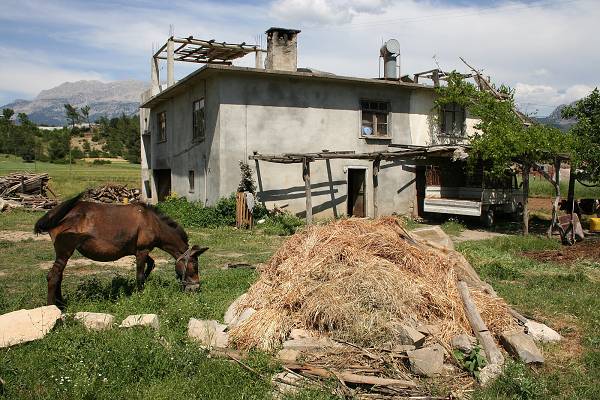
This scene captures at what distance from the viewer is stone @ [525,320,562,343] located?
674cm

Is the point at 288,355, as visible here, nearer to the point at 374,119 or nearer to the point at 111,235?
the point at 111,235

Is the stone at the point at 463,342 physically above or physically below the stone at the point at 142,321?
below

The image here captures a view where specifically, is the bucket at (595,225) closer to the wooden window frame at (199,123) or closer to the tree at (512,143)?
the tree at (512,143)

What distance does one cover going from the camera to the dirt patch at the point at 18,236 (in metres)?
15.0

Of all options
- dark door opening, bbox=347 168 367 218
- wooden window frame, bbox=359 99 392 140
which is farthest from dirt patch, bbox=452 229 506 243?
wooden window frame, bbox=359 99 392 140

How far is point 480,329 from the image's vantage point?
245 inches

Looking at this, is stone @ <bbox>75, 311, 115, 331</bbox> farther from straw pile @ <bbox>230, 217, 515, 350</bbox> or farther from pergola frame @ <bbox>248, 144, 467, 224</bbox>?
pergola frame @ <bbox>248, 144, 467, 224</bbox>

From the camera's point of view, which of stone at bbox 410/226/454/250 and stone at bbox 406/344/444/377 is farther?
stone at bbox 410/226/454/250

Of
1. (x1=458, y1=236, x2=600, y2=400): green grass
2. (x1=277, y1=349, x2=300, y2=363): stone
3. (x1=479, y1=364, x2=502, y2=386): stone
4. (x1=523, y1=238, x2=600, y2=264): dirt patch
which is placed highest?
(x1=277, y1=349, x2=300, y2=363): stone

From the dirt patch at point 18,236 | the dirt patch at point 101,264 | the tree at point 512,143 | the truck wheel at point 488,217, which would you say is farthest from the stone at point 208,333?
the truck wheel at point 488,217

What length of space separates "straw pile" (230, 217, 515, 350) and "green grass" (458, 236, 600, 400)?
872 millimetres

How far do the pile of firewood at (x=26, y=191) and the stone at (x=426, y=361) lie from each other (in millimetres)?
23071

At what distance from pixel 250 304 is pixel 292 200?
12.7m

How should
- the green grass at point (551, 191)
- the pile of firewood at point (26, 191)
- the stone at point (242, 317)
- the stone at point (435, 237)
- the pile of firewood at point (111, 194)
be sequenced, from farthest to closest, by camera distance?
1. the green grass at point (551, 191)
2. the pile of firewood at point (111, 194)
3. the pile of firewood at point (26, 191)
4. the stone at point (435, 237)
5. the stone at point (242, 317)
